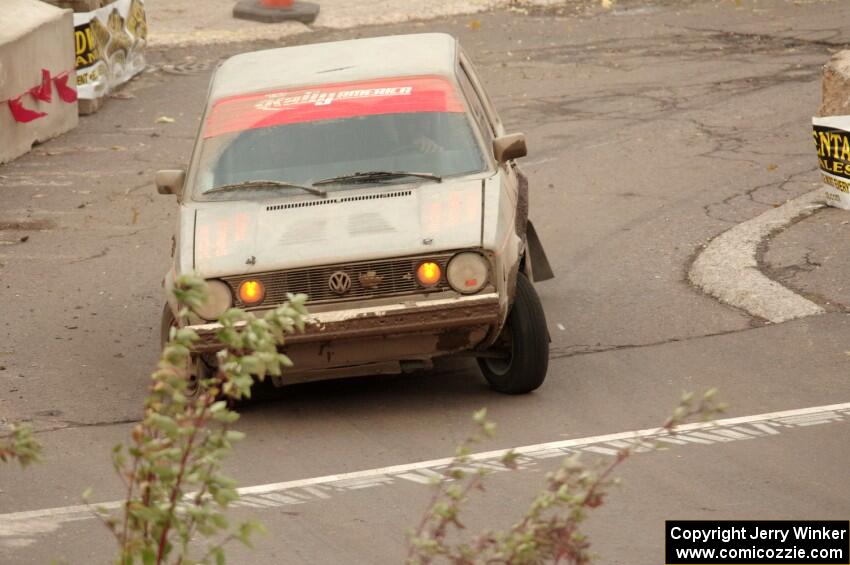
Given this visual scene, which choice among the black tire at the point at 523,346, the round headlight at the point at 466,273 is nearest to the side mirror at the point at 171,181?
the round headlight at the point at 466,273

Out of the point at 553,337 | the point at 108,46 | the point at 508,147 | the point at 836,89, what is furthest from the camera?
the point at 108,46

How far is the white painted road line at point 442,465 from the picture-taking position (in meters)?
6.49

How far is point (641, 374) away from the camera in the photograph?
27.3ft

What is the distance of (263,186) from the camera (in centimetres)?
802

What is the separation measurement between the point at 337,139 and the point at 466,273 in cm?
135

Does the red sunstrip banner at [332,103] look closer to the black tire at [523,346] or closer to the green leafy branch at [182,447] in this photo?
the black tire at [523,346]

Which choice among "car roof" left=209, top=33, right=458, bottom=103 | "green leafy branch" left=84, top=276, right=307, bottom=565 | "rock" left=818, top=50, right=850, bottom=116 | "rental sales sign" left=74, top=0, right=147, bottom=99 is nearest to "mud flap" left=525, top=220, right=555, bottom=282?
"car roof" left=209, top=33, right=458, bottom=103

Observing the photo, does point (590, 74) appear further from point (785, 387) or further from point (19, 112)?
point (785, 387)

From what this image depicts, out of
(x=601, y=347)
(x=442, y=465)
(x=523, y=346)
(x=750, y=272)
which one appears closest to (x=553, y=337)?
(x=601, y=347)

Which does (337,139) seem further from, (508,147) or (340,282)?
(340,282)

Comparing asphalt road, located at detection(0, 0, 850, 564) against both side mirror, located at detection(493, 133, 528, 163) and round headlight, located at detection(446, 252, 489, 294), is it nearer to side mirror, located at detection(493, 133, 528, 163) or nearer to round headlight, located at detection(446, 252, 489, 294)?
round headlight, located at detection(446, 252, 489, 294)

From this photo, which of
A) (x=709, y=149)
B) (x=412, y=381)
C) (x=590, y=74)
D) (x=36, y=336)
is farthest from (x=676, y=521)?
(x=590, y=74)

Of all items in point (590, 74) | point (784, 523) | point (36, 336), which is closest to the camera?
point (784, 523)

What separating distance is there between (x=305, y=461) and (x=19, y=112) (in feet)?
28.0
